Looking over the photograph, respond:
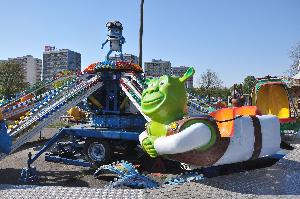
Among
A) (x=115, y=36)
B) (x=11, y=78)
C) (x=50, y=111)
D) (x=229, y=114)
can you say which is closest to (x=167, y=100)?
(x=229, y=114)

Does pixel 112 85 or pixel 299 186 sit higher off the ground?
pixel 112 85

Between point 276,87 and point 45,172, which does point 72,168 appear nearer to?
point 45,172

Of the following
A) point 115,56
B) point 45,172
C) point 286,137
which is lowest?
point 45,172

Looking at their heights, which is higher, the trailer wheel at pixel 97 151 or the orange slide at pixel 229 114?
the orange slide at pixel 229 114

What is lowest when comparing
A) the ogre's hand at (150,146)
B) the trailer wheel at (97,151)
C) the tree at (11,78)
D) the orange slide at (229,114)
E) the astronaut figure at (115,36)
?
the trailer wheel at (97,151)

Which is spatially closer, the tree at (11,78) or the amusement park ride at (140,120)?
the amusement park ride at (140,120)

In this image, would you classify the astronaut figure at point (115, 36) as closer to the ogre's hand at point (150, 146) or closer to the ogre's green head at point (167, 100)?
the ogre's green head at point (167, 100)

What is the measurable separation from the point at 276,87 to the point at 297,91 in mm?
4422

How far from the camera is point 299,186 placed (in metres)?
6.13

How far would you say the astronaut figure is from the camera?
38.0ft

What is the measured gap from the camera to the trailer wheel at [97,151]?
9797 millimetres

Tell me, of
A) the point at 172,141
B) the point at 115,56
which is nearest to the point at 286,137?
the point at 115,56

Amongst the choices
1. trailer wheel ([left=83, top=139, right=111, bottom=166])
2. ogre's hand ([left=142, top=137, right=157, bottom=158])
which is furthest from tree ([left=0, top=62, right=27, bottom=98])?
ogre's hand ([left=142, top=137, right=157, bottom=158])

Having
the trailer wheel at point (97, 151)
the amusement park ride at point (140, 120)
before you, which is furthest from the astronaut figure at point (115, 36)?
the trailer wheel at point (97, 151)
